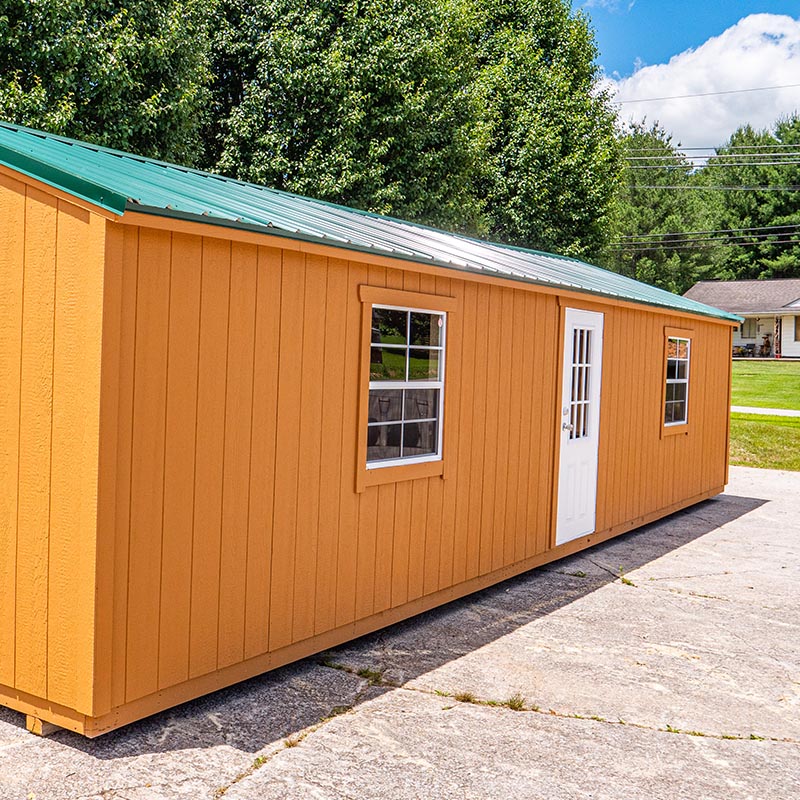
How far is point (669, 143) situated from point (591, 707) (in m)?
49.7

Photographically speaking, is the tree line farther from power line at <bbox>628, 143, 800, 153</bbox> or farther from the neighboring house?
power line at <bbox>628, 143, 800, 153</bbox>

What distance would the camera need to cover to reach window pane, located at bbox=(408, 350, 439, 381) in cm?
568

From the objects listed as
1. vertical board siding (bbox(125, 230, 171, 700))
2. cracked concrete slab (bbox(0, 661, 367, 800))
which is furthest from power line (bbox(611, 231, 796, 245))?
vertical board siding (bbox(125, 230, 171, 700))

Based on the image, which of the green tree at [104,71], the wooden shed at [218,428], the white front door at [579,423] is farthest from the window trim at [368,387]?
the green tree at [104,71]

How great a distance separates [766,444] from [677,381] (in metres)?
7.11

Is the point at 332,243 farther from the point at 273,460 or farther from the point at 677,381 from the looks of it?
the point at 677,381

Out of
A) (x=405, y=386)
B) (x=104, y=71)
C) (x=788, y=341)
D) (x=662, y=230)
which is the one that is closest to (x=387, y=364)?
(x=405, y=386)

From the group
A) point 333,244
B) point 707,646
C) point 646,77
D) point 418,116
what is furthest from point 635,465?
point 646,77

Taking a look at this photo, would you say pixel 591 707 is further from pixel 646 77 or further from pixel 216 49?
pixel 646 77

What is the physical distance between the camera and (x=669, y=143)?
49656 millimetres

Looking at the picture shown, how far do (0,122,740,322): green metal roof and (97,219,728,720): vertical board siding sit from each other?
15 centimetres

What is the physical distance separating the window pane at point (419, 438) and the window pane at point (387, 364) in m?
0.37

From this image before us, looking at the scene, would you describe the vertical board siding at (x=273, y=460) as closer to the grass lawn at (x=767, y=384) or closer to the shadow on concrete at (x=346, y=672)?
the shadow on concrete at (x=346, y=672)

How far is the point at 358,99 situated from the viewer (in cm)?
1808
